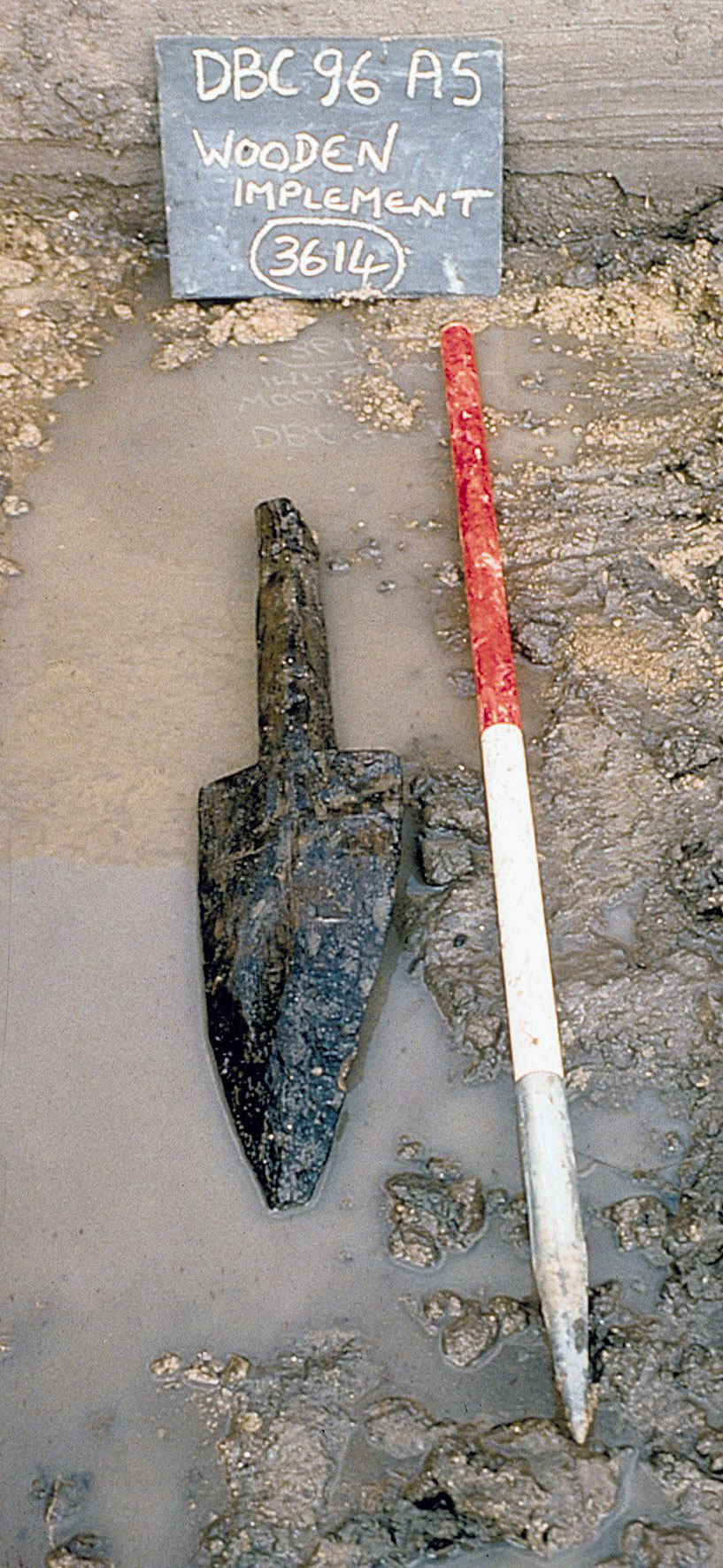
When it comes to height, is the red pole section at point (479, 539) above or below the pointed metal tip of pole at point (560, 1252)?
above

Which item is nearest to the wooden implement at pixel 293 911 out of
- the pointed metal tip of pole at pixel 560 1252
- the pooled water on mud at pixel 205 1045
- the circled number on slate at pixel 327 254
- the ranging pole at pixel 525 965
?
the pooled water on mud at pixel 205 1045

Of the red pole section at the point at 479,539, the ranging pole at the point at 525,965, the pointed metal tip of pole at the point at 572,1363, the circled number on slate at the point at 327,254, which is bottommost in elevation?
the pointed metal tip of pole at the point at 572,1363

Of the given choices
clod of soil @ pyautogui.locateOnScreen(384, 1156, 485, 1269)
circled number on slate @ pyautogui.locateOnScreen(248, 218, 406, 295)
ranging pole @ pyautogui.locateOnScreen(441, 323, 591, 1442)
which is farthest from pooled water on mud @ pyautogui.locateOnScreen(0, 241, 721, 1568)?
circled number on slate @ pyautogui.locateOnScreen(248, 218, 406, 295)

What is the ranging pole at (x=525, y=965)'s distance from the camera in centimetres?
190

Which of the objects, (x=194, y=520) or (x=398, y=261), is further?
(x=398, y=261)

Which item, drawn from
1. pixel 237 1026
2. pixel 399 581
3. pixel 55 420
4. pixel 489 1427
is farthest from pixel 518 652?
pixel 489 1427

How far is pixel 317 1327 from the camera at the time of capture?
2.02 metres

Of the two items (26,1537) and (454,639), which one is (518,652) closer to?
(454,639)

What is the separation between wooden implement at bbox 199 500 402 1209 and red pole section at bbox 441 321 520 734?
0.75 feet

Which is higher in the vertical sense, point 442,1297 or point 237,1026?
point 237,1026

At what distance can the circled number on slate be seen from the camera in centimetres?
348

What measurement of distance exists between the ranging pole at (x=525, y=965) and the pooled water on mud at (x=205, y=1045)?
0.13m

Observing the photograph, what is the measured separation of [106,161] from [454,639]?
163 centimetres

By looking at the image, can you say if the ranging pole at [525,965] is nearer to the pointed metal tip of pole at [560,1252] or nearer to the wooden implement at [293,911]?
the pointed metal tip of pole at [560,1252]
